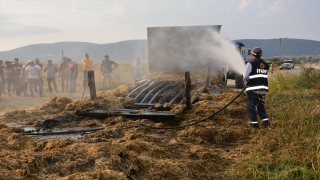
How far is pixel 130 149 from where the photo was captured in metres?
5.16

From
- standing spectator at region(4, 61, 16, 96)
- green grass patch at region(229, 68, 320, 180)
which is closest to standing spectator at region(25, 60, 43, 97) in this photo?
standing spectator at region(4, 61, 16, 96)

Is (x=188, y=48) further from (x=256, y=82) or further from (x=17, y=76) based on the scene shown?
(x=17, y=76)

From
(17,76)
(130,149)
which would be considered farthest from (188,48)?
(130,149)

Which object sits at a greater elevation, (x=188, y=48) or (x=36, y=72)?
(x=188, y=48)

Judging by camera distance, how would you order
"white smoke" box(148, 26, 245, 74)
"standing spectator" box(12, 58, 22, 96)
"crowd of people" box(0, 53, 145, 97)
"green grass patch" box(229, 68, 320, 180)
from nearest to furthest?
"green grass patch" box(229, 68, 320, 180), "white smoke" box(148, 26, 245, 74), "crowd of people" box(0, 53, 145, 97), "standing spectator" box(12, 58, 22, 96)

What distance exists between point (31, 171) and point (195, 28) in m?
11.0

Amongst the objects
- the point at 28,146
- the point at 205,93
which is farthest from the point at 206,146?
the point at 205,93

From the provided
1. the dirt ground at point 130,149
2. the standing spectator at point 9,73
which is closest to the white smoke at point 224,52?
the dirt ground at point 130,149

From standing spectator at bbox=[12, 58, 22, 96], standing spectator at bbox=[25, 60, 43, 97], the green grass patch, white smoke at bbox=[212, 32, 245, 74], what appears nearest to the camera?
the green grass patch

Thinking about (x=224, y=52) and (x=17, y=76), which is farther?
(x=17, y=76)

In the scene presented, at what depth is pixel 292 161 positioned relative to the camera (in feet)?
14.5

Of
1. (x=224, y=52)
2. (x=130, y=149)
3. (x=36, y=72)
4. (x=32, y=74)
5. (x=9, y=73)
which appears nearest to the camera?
(x=130, y=149)

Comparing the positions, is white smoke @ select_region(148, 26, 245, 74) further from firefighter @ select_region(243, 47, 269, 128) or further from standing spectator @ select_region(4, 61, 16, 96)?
firefighter @ select_region(243, 47, 269, 128)

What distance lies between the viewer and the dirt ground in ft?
13.8
